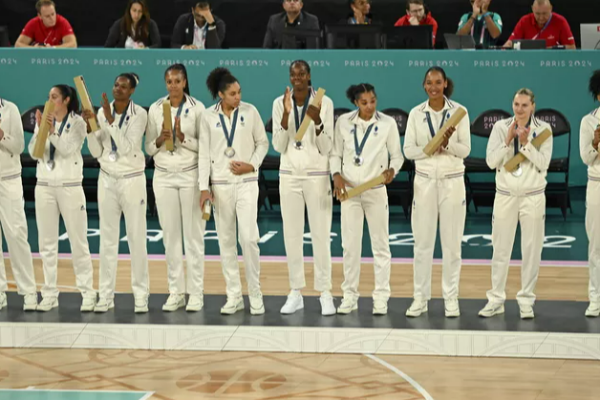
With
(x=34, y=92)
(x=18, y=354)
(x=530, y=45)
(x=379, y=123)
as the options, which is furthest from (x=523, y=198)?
(x=34, y=92)

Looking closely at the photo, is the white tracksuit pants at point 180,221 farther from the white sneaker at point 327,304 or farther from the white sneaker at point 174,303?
the white sneaker at point 327,304

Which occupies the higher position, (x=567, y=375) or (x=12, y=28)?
(x=12, y=28)

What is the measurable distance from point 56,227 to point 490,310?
10.7 feet

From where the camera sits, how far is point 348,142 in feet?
23.6

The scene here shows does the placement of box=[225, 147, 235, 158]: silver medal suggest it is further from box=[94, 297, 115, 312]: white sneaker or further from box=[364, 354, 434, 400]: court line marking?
box=[364, 354, 434, 400]: court line marking

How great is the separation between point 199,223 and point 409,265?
2.53 metres

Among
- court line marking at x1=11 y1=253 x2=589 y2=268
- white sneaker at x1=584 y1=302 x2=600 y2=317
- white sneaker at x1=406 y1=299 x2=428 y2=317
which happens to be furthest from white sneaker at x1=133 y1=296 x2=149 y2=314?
white sneaker at x1=584 y1=302 x2=600 y2=317

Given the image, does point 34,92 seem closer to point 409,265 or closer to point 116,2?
point 116,2

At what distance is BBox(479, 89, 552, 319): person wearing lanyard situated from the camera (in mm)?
6934

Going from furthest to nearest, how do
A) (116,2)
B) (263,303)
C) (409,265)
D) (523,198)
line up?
(116,2) → (409,265) → (263,303) → (523,198)

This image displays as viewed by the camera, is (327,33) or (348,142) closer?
(348,142)

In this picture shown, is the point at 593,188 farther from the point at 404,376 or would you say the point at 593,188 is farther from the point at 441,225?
the point at 404,376

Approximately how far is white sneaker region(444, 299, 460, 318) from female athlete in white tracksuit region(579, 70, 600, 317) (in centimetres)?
93

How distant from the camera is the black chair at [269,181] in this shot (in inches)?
448
